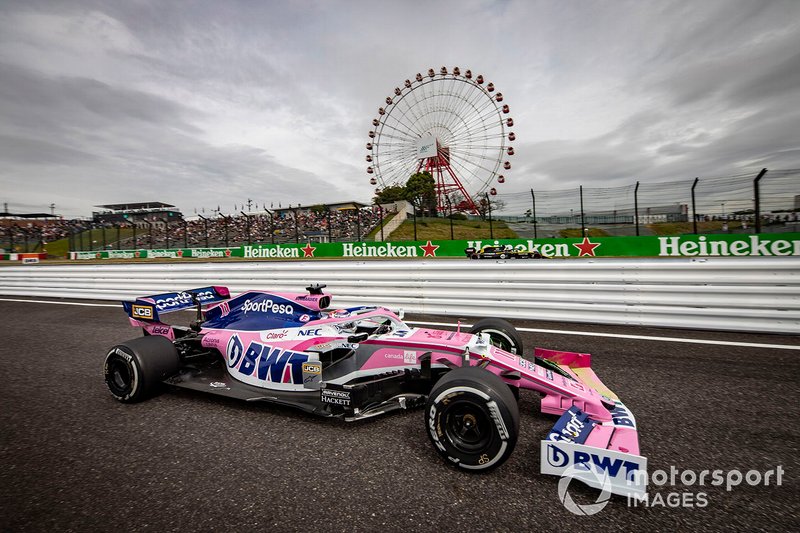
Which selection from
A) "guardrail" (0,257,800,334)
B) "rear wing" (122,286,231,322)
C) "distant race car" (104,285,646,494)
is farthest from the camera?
"guardrail" (0,257,800,334)

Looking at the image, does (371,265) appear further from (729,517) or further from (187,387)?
(729,517)

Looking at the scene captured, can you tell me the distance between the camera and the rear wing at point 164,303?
4.04 metres

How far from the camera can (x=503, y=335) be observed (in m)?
3.94

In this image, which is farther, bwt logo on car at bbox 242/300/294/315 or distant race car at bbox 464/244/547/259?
distant race car at bbox 464/244/547/259

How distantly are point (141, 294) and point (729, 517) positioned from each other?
11720 millimetres

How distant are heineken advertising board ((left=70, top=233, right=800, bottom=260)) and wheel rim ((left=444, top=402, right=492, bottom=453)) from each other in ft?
25.4

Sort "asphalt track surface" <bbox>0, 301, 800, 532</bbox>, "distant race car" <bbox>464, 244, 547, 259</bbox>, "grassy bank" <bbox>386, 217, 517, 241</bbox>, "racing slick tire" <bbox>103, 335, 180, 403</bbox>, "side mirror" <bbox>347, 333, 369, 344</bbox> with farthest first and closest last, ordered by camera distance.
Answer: "grassy bank" <bbox>386, 217, 517, 241</bbox>, "distant race car" <bbox>464, 244, 547, 259</bbox>, "racing slick tire" <bbox>103, 335, 180, 403</bbox>, "side mirror" <bbox>347, 333, 369, 344</bbox>, "asphalt track surface" <bbox>0, 301, 800, 532</bbox>

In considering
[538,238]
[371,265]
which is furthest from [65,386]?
[538,238]

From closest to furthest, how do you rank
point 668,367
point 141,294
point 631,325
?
point 668,367 → point 631,325 → point 141,294

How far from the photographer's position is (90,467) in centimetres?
252

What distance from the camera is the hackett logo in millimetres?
11078

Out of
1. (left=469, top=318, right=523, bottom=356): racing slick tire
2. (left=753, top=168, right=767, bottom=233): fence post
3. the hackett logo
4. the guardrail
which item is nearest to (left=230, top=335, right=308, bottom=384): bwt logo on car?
(left=469, top=318, right=523, bottom=356): racing slick tire

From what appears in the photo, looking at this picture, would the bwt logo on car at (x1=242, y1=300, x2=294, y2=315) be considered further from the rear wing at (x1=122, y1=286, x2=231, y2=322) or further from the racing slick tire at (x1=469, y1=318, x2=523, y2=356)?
the racing slick tire at (x1=469, y1=318, x2=523, y2=356)

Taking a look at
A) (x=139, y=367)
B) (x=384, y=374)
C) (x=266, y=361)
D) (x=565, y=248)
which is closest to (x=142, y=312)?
(x=139, y=367)
